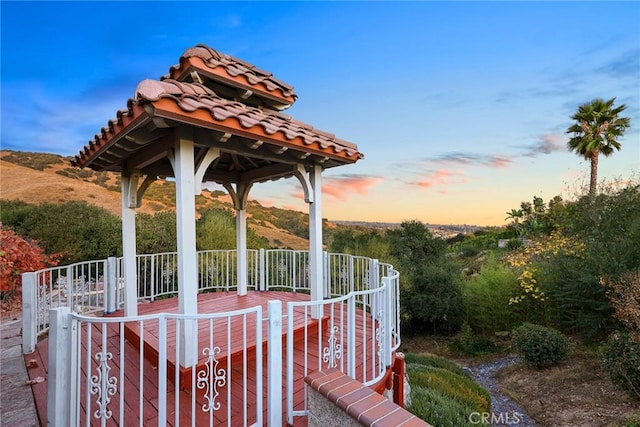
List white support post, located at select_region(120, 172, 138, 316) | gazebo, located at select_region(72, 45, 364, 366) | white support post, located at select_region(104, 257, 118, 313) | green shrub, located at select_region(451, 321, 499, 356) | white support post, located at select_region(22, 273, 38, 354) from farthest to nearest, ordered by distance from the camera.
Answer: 1. green shrub, located at select_region(451, 321, 499, 356)
2. white support post, located at select_region(104, 257, 118, 313)
3. white support post, located at select_region(120, 172, 138, 316)
4. white support post, located at select_region(22, 273, 38, 354)
5. gazebo, located at select_region(72, 45, 364, 366)

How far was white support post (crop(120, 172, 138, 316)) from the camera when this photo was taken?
4.25 meters

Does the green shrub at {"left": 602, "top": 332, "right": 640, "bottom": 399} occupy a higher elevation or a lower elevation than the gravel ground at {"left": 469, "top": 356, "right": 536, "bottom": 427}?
higher

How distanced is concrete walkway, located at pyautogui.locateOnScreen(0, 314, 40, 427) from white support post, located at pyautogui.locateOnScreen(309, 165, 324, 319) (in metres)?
2.91

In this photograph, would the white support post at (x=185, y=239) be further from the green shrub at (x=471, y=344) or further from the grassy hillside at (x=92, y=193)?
the grassy hillside at (x=92, y=193)

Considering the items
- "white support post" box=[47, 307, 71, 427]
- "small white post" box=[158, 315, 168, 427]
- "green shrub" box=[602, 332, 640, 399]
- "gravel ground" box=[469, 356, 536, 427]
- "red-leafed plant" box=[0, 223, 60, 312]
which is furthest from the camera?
"red-leafed plant" box=[0, 223, 60, 312]

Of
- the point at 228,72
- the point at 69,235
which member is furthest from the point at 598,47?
the point at 69,235

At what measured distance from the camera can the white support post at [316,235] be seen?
13.4 feet

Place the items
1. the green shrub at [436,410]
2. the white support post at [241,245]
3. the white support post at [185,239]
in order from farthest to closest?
the white support post at [241,245] → the green shrub at [436,410] → the white support post at [185,239]

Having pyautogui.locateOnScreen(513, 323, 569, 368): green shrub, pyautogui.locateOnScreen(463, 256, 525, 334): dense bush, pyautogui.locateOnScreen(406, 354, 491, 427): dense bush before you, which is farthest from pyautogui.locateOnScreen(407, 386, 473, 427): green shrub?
pyautogui.locateOnScreen(463, 256, 525, 334): dense bush

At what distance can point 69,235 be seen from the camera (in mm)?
9133

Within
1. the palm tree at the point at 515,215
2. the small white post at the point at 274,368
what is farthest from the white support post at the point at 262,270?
the palm tree at the point at 515,215

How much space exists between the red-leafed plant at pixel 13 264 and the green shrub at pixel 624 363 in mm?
11203

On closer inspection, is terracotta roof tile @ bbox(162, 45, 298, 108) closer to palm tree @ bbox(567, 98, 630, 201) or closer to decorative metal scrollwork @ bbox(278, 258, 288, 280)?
decorative metal scrollwork @ bbox(278, 258, 288, 280)

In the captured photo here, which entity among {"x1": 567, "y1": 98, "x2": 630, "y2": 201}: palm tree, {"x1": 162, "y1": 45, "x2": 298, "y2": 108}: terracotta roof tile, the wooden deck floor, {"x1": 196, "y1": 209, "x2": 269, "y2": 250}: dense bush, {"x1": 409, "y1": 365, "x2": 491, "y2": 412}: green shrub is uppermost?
{"x1": 567, "y1": 98, "x2": 630, "y2": 201}: palm tree
